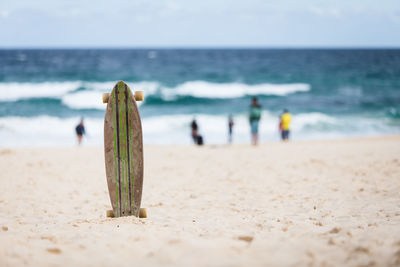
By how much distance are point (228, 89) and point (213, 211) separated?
2757cm

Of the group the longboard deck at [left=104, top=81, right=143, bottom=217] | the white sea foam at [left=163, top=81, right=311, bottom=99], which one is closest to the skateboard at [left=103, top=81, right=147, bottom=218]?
the longboard deck at [left=104, top=81, right=143, bottom=217]

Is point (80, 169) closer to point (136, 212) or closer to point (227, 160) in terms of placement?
point (227, 160)

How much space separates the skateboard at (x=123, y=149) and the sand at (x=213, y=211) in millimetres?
308

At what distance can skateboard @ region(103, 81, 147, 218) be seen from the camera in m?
4.45

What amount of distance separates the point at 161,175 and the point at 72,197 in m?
2.25

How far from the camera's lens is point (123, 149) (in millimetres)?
4512

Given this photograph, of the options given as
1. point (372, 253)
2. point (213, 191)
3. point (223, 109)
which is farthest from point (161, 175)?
point (223, 109)

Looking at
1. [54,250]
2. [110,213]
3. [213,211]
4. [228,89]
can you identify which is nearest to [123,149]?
[110,213]

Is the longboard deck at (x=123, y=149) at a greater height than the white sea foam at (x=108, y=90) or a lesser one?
lesser

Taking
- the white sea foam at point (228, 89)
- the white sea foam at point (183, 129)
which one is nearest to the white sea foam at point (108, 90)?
the white sea foam at point (228, 89)

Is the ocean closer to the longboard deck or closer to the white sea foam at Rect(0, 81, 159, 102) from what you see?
the white sea foam at Rect(0, 81, 159, 102)

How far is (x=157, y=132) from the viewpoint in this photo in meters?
18.2

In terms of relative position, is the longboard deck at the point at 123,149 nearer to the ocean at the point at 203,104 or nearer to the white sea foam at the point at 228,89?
the ocean at the point at 203,104

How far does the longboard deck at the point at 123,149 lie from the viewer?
4.45 meters
